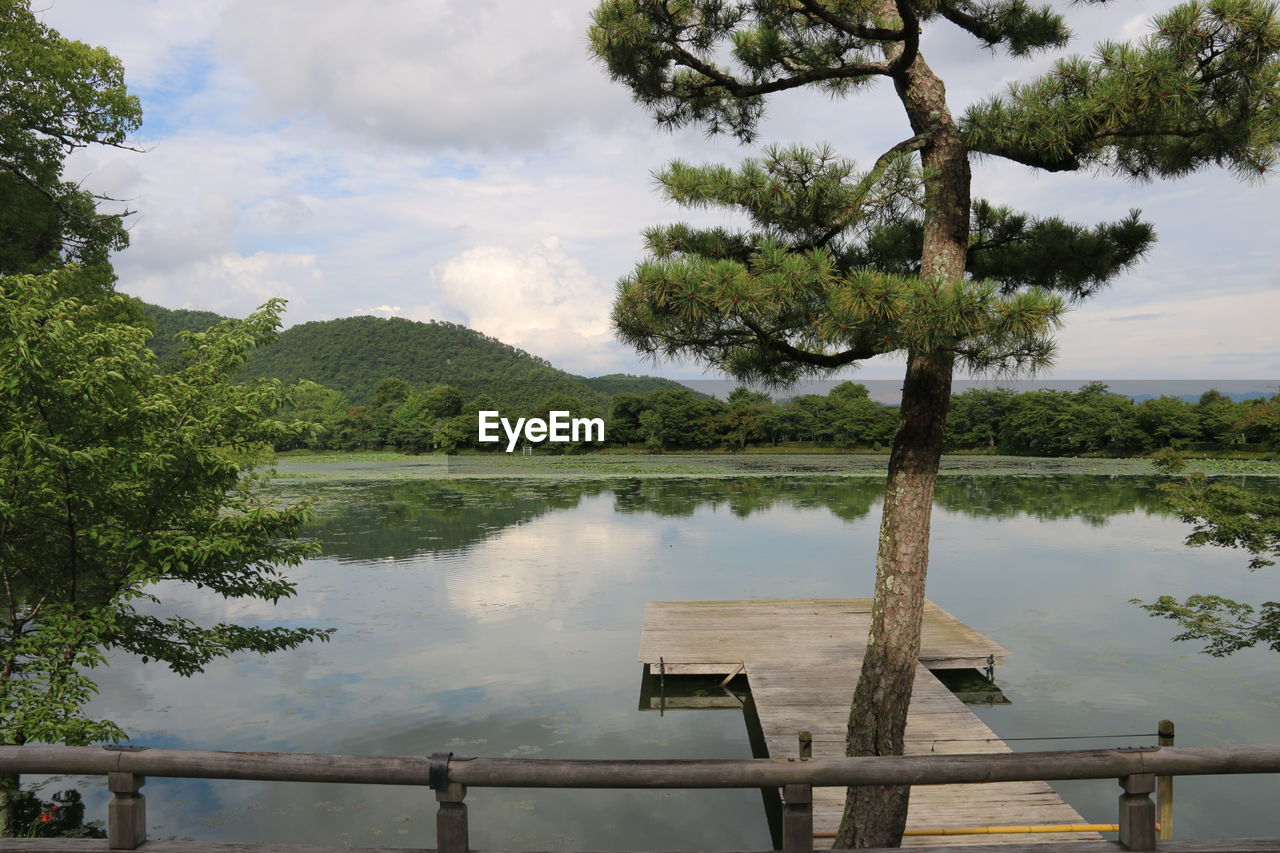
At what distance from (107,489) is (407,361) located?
76811mm

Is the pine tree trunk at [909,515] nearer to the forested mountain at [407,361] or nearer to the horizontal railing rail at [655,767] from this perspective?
the horizontal railing rail at [655,767]

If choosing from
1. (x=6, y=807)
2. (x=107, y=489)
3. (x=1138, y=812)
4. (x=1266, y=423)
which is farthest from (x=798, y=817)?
(x=1266, y=423)

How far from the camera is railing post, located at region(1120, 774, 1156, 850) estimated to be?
2771 millimetres

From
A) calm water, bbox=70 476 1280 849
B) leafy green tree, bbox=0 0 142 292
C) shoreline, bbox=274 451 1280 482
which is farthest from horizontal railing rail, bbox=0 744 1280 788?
shoreline, bbox=274 451 1280 482

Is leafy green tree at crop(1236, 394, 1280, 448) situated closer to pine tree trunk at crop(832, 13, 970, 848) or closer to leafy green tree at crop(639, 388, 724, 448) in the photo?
pine tree trunk at crop(832, 13, 970, 848)

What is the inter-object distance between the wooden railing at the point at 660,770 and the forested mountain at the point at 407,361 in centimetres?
6185

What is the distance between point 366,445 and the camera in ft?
208

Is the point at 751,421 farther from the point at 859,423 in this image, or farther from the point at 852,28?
the point at 852,28

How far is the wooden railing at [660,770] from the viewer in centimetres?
274

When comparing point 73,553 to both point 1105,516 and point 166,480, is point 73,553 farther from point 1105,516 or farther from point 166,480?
point 1105,516

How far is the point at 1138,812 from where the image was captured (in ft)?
9.12

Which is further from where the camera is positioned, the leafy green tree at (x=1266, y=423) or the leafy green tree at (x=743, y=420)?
the leafy green tree at (x=743, y=420)

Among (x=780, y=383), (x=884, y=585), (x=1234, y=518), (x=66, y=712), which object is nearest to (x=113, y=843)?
(x=66, y=712)
